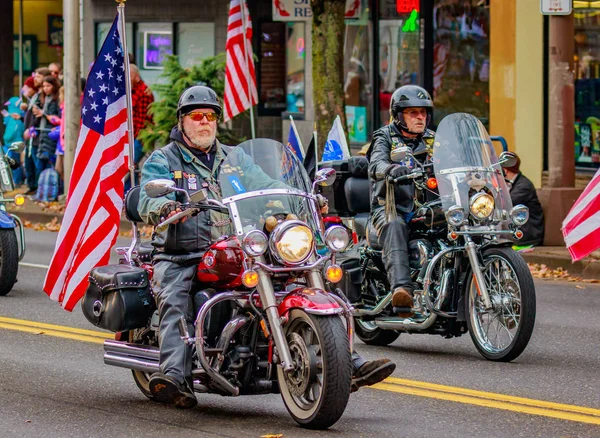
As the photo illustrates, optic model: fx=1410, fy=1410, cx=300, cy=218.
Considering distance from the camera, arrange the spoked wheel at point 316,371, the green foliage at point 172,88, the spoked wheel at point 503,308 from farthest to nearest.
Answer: the green foliage at point 172,88 → the spoked wheel at point 503,308 → the spoked wheel at point 316,371

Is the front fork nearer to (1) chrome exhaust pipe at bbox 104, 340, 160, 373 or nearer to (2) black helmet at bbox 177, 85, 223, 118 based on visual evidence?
(2) black helmet at bbox 177, 85, 223, 118

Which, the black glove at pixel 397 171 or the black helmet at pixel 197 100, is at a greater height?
the black helmet at pixel 197 100

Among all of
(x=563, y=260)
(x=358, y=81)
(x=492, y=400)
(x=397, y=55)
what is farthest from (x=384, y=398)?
(x=358, y=81)

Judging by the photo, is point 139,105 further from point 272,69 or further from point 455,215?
point 455,215

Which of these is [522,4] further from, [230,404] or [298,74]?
[230,404]

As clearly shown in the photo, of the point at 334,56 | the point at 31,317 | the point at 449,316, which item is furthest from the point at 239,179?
the point at 334,56

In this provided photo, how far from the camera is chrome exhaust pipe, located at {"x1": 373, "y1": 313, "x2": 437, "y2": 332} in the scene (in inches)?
372

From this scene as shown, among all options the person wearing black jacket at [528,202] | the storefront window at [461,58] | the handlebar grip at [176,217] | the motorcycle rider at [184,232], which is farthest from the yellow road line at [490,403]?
the storefront window at [461,58]

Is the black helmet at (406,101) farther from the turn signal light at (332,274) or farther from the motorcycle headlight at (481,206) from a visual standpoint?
the turn signal light at (332,274)

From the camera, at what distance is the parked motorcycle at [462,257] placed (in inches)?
360

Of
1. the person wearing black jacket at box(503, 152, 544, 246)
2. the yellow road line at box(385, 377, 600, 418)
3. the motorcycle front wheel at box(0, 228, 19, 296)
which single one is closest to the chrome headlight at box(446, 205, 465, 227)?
the yellow road line at box(385, 377, 600, 418)

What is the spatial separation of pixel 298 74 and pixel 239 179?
16.9 metres

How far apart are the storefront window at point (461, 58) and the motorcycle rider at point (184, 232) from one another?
493 inches

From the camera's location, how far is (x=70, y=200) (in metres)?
10.6
